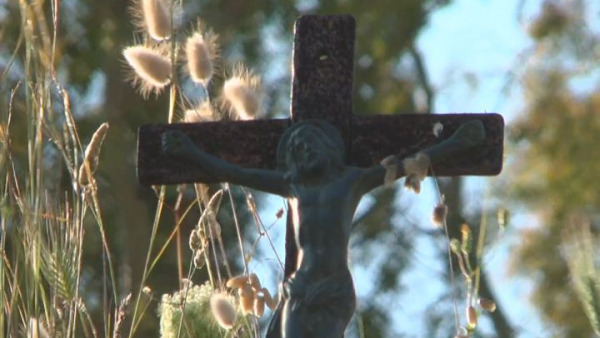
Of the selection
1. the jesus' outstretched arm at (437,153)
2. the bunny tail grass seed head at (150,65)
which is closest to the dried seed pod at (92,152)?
the bunny tail grass seed head at (150,65)

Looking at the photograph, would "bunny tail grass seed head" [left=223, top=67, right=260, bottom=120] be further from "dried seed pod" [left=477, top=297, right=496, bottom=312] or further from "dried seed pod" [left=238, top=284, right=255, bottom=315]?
"dried seed pod" [left=477, top=297, right=496, bottom=312]

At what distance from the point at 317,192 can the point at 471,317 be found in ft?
1.20

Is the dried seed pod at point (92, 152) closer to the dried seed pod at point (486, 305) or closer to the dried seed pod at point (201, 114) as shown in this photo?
the dried seed pod at point (201, 114)

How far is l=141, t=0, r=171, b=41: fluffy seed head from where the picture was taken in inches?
173

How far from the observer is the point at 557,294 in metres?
12.6

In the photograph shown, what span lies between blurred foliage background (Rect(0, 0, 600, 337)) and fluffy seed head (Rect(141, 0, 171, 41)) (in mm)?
4652

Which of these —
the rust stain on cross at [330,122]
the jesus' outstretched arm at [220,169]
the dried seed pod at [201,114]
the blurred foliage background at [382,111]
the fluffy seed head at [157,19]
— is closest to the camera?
the jesus' outstretched arm at [220,169]

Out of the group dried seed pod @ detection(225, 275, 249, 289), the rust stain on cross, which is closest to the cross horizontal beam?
the rust stain on cross

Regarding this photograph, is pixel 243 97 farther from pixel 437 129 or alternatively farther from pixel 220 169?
pixel 437 129

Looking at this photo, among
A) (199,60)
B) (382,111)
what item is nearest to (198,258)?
(199,60)

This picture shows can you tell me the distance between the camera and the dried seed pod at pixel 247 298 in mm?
3793

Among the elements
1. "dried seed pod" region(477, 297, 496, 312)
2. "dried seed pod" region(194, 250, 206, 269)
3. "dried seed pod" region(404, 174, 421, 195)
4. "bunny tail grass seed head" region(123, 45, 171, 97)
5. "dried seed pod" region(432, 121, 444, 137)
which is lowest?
"dried seed pod" region(477, 297, 496, 312)

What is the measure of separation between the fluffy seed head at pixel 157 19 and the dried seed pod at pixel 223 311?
26.9 inches

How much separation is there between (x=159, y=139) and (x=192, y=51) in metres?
0.35
